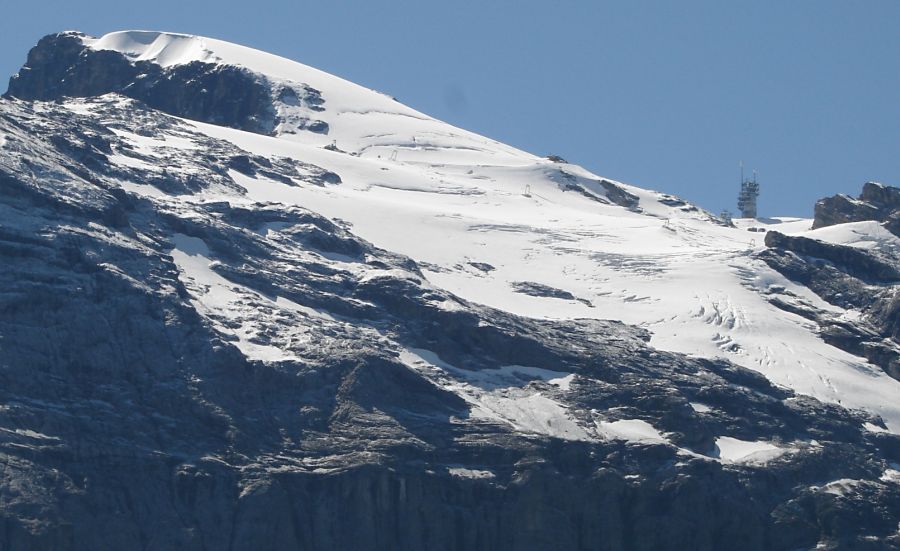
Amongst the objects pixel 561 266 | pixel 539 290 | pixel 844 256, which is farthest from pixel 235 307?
pixel 844 256

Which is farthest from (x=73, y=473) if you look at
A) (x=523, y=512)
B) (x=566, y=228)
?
(x=566, y=228)

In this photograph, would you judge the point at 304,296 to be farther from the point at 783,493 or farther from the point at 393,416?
the point at 783,493

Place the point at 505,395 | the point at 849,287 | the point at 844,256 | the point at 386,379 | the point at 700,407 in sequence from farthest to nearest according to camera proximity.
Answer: the point at 844,256, the point at 849,287, the point at 700,407, the point at 505,395, the point at 386,379

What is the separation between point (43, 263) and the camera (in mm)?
120688

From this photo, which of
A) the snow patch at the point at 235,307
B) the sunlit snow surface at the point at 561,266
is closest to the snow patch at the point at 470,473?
the sunlit snow surface at the point at 561,266

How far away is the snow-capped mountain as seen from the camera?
368 ft

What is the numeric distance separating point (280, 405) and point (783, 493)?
28412 mm

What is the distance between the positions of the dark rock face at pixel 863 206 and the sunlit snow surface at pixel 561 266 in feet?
25.9

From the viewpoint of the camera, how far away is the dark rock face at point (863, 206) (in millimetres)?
186375

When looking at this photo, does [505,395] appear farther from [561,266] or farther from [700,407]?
[561,266]

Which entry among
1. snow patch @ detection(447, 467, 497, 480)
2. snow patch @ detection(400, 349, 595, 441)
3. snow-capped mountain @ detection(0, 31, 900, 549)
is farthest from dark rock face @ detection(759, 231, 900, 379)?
snow patch @ detection(447, 467, 497, 480)

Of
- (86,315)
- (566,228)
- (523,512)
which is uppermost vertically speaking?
(566,228)

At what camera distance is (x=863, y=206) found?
18762 cm

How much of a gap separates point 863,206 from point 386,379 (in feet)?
249
